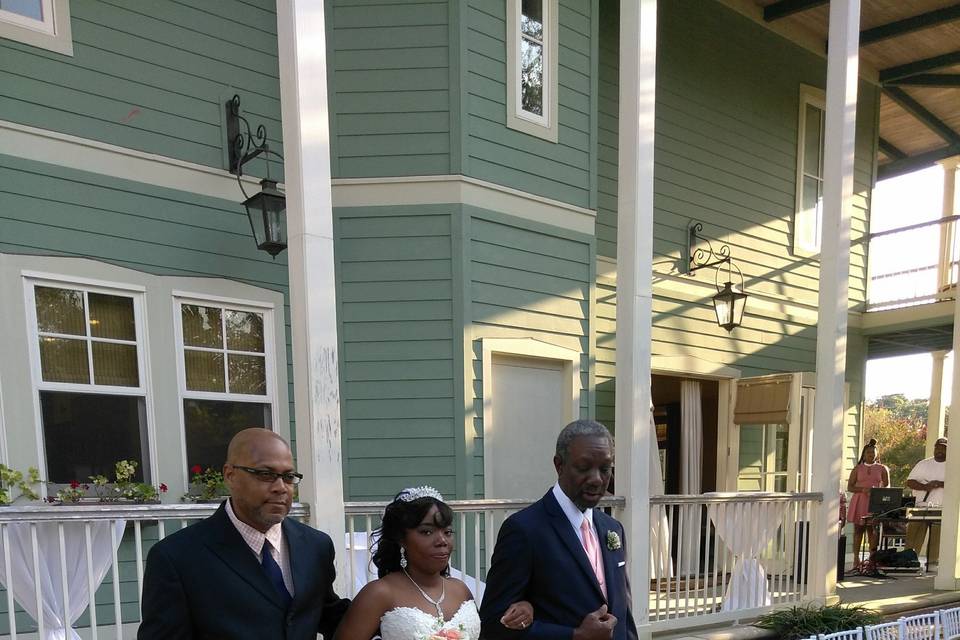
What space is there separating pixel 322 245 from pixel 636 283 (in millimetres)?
2193

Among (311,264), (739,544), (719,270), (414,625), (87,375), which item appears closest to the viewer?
(414,625)

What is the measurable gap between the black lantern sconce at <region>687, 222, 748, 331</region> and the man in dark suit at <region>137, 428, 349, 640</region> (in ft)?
21.3

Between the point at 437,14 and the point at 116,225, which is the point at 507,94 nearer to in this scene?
the point at 437,14

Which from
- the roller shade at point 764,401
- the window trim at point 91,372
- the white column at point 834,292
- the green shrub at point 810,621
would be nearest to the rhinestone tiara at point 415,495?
the window trim at point 91,372

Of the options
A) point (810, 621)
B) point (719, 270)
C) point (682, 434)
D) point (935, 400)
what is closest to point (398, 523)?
point (810, 621)

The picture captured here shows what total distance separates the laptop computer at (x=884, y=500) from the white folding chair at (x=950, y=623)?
4.44 metres

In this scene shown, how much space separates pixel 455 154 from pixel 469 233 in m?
0.61

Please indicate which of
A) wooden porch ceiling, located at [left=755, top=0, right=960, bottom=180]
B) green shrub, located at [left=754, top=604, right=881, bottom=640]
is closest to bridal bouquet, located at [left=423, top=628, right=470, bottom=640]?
green shrub, located at [left=754, top=604, right=881, bottom=640]

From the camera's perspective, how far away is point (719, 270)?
8.31 m

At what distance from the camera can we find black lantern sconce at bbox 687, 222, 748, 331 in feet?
24.9

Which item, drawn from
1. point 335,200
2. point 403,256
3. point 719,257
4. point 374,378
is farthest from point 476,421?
point 719,257

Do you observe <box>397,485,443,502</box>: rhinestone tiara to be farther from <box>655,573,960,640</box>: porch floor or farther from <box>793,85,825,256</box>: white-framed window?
<box>793,85,825,256</box>: white-framed window

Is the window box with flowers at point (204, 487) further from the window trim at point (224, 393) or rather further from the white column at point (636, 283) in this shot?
the white column at point (636, 283)

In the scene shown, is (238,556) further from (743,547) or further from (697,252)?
(697,252)
